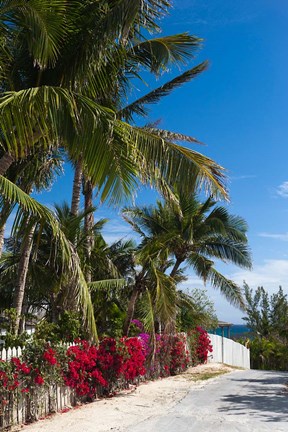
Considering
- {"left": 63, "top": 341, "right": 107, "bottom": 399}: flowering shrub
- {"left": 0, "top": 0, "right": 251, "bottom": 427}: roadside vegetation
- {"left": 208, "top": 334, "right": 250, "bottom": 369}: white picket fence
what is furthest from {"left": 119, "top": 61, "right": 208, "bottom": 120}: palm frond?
{"left": 208, "top": 334, "right": 250, "bottom": 369}: white picket fence

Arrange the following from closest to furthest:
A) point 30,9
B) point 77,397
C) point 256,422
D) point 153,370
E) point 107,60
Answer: point 30,9 → point 256,422 → point 107,60 → point 77,397 → point 153,370

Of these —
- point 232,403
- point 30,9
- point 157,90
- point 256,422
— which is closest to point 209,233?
point 157,90

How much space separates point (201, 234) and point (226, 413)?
1162 cm

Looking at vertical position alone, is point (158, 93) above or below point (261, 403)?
above

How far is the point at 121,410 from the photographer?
9.91 metres

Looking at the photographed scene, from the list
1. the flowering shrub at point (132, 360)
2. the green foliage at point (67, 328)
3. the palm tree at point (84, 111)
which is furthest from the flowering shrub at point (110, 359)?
the palm tree at point (84, 111)

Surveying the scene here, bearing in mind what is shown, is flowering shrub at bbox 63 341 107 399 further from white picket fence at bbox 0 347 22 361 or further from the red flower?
white picket fence at bbox 0 347 22 361

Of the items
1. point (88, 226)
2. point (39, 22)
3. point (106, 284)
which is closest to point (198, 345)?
point (106, 284)

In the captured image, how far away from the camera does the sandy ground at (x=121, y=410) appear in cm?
819

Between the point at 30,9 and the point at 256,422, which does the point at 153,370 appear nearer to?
the point at 256,422

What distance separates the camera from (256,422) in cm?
861

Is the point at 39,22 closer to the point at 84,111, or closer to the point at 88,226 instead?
the point at 84,111

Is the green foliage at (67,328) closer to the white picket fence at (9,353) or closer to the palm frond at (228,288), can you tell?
the white picket fence at (9,353)

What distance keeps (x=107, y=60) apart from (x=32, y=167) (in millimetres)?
2738
